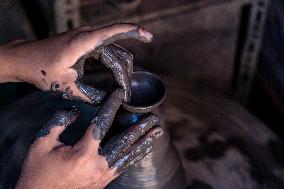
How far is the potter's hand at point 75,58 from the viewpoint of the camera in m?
1.22

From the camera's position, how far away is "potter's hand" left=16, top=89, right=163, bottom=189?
120 centimetres

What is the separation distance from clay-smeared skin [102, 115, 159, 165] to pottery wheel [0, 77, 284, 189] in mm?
272

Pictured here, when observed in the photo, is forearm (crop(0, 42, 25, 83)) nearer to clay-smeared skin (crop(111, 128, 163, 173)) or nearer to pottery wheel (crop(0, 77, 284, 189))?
pottery wheel (crop(0, 77, 284, 189))

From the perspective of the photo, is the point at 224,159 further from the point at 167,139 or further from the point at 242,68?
the point at 242,68

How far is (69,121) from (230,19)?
1.06m

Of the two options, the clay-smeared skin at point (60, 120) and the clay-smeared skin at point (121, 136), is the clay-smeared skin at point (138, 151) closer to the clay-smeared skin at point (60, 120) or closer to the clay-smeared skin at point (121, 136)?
the clay-smeared skin at point (121, 136)

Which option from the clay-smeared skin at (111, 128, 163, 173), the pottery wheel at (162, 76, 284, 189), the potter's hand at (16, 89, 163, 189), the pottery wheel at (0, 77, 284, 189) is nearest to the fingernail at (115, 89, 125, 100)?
the potter's hand at (16, 89, 163, 189)

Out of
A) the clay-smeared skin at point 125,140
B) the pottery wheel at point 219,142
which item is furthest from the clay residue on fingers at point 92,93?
the pottery wheel at point 219,142

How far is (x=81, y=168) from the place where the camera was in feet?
3.94

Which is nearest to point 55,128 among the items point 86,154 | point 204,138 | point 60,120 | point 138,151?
point 60,120

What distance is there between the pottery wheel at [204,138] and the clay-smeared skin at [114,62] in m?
0.22

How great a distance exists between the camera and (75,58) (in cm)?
124

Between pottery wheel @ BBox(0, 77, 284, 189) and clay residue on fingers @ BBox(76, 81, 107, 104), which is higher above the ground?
clay residue on fingers @ BBox(76, 81, 107, 104)

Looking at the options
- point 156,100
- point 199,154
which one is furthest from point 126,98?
point 199,154
